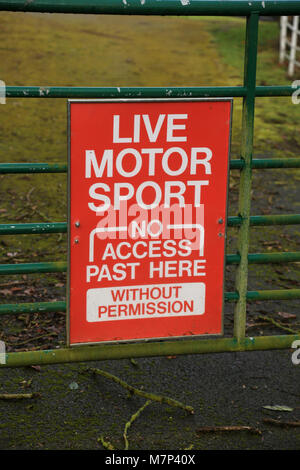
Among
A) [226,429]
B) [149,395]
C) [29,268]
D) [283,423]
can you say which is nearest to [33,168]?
[29,268]

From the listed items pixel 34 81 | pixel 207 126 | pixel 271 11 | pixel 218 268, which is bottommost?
pixel 218 268

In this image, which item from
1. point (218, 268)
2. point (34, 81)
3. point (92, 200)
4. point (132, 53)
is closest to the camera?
point (92, 200)

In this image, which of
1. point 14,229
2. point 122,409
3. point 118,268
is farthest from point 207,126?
point 122,409

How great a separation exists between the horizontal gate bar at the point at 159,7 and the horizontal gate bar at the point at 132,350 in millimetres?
1335

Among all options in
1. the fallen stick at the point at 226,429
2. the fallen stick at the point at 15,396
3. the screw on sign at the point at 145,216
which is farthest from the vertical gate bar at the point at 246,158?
the fallen stick at the point at 15,396

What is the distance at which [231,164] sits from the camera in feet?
10.2

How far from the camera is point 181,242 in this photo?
2977mm

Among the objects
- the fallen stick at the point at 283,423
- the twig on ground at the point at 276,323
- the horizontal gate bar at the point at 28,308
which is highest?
the horizontal gate bar at the point at 28,308

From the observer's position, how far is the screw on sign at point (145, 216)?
285cm

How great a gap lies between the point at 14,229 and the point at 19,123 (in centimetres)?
599

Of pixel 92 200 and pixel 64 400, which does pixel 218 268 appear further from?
pixel 64 400

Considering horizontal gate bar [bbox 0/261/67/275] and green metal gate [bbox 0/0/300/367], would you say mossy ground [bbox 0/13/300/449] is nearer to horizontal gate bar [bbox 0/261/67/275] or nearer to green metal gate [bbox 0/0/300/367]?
green metal gate [bbox 0/0/300/367]

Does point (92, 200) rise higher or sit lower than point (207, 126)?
lower

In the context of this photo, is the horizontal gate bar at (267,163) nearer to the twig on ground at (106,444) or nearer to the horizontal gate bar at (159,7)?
the horizontal gate bar at (159,7)
